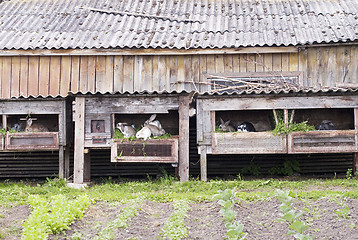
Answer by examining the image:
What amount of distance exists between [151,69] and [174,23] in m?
2.01

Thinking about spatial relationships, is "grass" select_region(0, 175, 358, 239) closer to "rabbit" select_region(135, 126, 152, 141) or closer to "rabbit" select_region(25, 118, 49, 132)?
"rabbit" select_region(135, 126, 152, 141)

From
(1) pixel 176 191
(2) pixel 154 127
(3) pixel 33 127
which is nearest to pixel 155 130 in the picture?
(2) pixel 154 127

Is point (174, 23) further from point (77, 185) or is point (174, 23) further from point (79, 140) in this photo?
point (77, 185)

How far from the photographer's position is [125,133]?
1241 centimetres

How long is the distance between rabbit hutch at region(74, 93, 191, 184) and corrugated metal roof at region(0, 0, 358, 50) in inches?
90.9

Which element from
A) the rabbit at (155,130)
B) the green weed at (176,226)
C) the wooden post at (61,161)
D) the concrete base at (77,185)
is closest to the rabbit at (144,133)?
the rabbit at (155,130)

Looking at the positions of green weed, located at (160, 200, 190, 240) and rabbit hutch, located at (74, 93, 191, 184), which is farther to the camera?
rabbit hutch, located at (74, 93, 191, 184)

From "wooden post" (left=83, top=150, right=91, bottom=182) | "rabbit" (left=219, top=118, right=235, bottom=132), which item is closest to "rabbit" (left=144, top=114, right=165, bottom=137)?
"rabbit" (left=219, top=118, right=235, bottom=132)

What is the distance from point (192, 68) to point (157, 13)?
3.04 metres

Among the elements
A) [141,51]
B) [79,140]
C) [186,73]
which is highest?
[141,51]

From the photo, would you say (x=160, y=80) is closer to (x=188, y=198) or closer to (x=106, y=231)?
(x=188, y=198)

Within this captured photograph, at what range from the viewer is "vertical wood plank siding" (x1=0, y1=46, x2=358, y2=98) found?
1455cm

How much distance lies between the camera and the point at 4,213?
8914 millimetres

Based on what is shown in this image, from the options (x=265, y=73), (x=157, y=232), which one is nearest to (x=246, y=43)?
(x=265, y=73)
